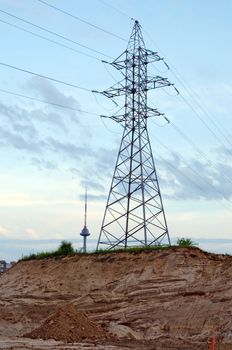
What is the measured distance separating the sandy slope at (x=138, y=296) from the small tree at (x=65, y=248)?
43.6 inches

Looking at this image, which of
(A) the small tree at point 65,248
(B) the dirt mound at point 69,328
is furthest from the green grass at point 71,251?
Result: (B) the dirt mound at point 69,328

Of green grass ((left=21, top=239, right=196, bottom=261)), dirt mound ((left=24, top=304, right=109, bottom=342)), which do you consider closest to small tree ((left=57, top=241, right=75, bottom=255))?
green grass ((left=21, top=239, right=196, bottom=261))

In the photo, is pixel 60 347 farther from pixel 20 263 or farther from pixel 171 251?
pixel 20 263

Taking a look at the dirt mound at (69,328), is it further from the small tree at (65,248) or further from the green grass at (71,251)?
the small tree at (65,248)

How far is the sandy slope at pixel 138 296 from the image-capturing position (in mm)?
31781

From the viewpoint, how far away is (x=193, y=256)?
38000mm

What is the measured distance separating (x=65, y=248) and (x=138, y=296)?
12.1 metres

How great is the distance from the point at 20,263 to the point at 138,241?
1183 cm

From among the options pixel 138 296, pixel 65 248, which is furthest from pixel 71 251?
pixel 138 296

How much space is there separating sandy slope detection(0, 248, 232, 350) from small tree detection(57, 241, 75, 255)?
1.11 meters

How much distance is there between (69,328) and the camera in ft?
105

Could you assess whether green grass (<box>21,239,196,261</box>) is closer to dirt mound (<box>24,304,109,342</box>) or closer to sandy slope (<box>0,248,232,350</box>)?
sandy slope (<box>0,248,232,350</box>)

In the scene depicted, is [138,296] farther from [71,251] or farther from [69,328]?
[71,251]

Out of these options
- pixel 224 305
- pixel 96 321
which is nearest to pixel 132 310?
pixel 96 321
